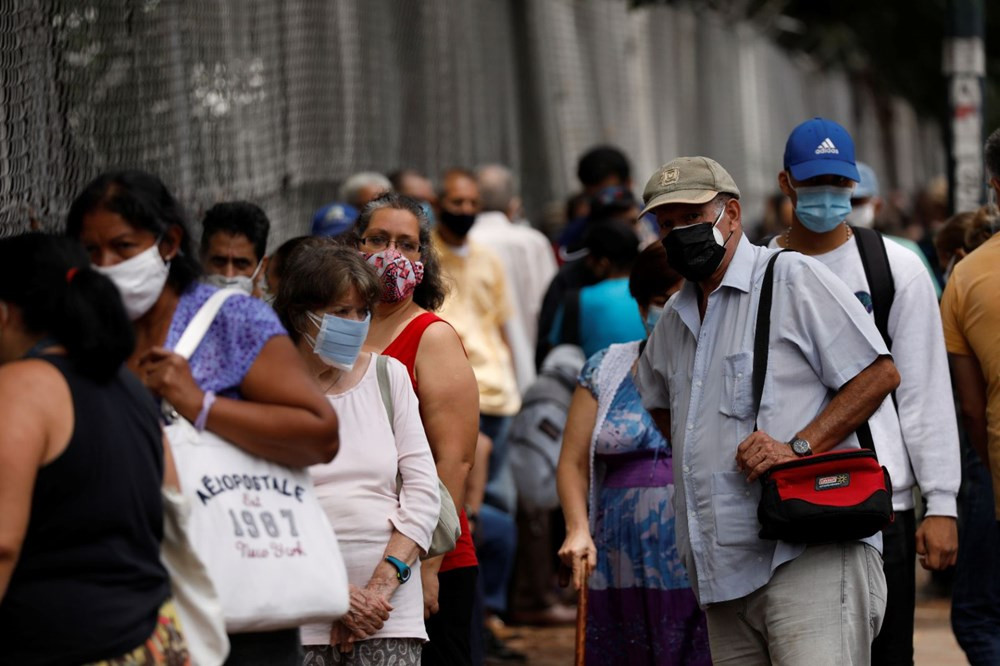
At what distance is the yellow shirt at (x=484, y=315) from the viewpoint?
9172mm

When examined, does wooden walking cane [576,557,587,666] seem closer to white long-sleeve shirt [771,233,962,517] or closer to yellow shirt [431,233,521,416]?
white long-sleeve shirt [771,233,962,517]

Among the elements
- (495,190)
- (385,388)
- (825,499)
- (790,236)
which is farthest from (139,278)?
(495,190)

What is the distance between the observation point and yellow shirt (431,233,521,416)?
30.1 feet

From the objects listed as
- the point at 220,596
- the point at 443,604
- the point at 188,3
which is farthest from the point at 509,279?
the point at 220,596

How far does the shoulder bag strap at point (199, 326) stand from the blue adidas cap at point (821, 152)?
250 centimetres

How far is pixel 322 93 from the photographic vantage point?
32.6 feet

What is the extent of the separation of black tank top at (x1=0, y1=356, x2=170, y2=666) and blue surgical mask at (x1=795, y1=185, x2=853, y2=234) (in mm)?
2936

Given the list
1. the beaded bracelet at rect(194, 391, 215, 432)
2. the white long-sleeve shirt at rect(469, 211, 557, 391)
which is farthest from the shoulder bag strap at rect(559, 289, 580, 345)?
the beaded bracelet at rect(194, 391, 215, 432)

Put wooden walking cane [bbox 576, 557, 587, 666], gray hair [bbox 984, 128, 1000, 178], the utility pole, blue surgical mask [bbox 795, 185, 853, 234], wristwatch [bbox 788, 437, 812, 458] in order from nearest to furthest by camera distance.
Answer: wristwatch [bbox 788, 437, 812, 458], wooden walking cane [bbox 576, 557, 587, 666], gray hair [bbox 984, 128, 1000, 178], blue surgical mask [bbox 795, 185, 853, 234], the utility pole

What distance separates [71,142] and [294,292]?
2291 millimetres

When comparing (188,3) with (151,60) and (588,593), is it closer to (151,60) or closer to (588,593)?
(151,60)

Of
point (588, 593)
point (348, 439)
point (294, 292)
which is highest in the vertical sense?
point (294, 292)

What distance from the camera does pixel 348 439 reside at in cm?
498

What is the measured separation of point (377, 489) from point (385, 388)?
0.94ft
